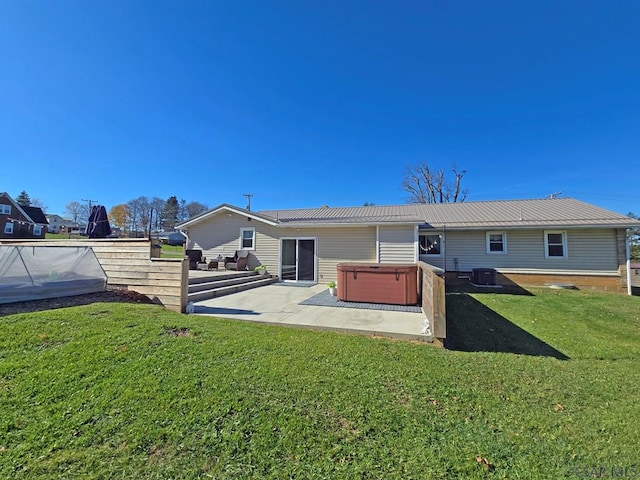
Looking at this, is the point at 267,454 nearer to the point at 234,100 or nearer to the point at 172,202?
the point at 234,100

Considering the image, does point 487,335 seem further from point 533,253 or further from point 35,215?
point 35,215

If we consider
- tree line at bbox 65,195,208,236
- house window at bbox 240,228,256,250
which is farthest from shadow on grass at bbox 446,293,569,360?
tree line at bbox 65,195,208,236

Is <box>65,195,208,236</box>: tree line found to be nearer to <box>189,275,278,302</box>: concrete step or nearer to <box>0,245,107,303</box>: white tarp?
<box>189,275,278,302</box>: concrete step

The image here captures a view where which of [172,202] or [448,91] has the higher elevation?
[172,202]

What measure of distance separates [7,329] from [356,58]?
12.4 m

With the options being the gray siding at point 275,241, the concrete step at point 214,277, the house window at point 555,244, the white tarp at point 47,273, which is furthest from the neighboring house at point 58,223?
the house window at point 555,244

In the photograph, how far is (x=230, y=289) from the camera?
9.06 m

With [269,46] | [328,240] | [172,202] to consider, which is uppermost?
[172,202]

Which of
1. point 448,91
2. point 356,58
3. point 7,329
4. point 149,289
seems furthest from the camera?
point 448,91

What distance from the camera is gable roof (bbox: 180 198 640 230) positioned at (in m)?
11.1

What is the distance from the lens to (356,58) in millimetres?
10766

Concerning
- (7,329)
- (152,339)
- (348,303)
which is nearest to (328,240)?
(348,303)

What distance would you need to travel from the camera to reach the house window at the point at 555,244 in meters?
11.5

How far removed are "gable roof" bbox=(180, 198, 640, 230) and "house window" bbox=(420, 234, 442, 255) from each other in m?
0.60
